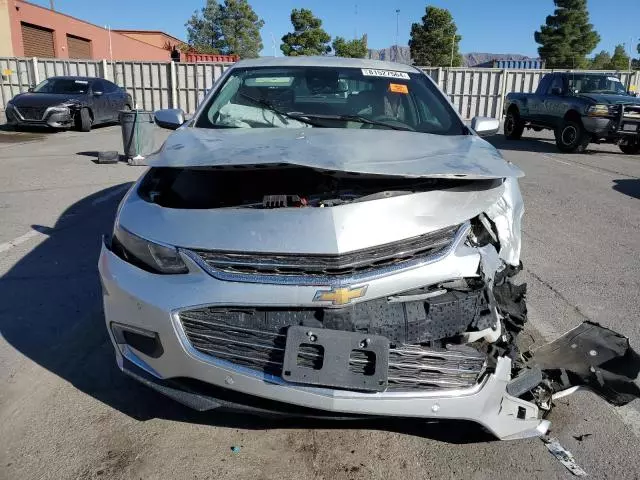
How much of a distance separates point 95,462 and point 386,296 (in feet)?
4.77

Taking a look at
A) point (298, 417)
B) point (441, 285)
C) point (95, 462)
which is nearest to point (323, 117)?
point (441, 285)

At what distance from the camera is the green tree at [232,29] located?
62088mm

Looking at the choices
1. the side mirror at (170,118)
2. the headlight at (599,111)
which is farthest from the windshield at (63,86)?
the headlight at (599,111)

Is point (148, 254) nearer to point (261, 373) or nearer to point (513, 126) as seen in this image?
point (261, 373)

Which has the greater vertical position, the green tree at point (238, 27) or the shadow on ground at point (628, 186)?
the green tree at point (238, 27)

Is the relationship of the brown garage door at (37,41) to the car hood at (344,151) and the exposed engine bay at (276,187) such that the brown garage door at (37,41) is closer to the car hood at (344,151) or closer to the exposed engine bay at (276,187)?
the car hood at (344,151)

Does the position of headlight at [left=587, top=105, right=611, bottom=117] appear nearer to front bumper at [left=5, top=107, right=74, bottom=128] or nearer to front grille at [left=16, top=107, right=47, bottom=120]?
front bumper at [left=5, top=107, right=74, bottom=128]

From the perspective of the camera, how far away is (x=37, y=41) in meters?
27.6

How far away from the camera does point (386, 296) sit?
83.0 inches

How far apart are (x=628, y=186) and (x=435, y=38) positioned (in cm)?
4301

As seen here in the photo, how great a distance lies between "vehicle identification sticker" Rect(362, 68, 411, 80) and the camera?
411 cm

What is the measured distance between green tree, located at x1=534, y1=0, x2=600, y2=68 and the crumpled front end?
184ft

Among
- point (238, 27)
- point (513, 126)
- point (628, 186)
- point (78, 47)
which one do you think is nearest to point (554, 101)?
point (513, 126)

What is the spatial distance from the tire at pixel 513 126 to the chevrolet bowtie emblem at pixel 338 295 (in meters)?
14.9
